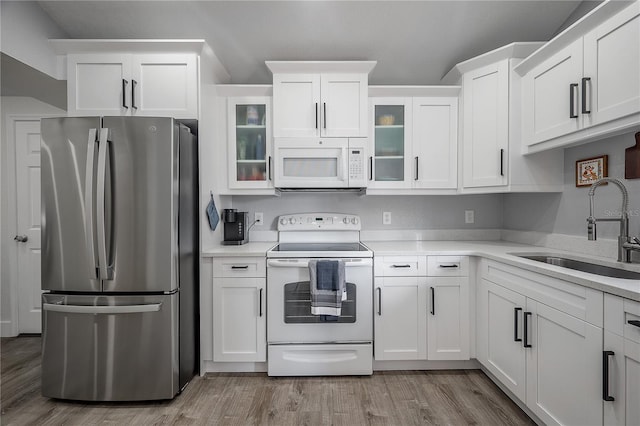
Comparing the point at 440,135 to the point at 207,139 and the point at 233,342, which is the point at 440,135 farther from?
the point at 233,342

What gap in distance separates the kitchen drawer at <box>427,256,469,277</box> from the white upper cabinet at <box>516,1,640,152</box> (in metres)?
0.93

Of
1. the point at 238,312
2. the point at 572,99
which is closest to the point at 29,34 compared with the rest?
the point at 238,312

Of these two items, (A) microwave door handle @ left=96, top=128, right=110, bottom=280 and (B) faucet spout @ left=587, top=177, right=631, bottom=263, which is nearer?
(B) faucet spout @ left=587, top=177, right=631, bottom=263

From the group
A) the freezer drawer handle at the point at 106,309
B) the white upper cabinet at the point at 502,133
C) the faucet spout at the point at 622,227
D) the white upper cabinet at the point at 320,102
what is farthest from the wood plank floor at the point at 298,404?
the white upper cabinet at the point at 320,102

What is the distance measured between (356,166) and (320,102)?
583 millimetres

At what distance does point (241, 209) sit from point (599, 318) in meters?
2.55

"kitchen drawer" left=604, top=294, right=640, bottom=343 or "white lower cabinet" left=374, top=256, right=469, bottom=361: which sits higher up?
"kitchen drawer" left=604, top=294, right=640, bottom=343

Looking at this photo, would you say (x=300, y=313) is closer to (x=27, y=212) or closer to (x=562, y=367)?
(x=562, y=367)

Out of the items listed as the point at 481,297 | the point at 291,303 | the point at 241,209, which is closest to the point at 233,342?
the point at 291,303

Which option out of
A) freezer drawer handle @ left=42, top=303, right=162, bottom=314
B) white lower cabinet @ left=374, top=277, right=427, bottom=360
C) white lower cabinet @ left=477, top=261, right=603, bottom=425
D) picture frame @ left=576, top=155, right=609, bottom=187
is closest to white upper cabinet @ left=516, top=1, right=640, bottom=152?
picture frame @ left=576, top=155, right=609, bottom=187

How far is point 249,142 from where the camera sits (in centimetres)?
265

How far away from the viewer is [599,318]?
1.31 m

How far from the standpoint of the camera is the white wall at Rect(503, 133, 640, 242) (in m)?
1.85

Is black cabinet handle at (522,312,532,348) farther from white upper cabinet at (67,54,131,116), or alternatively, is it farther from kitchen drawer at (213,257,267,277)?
white upper cabinet at (67,54,131,116)
